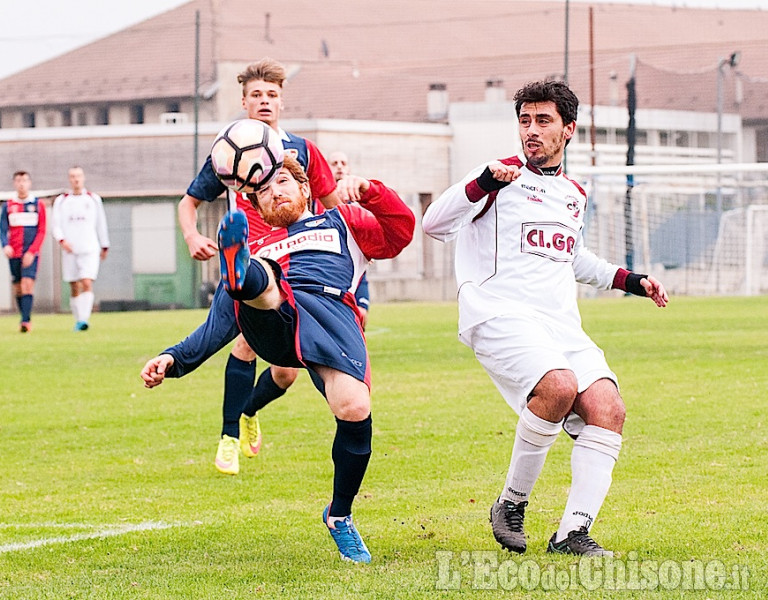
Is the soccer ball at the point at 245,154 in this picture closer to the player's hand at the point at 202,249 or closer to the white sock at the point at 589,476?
the player's hand at the point at 202,249

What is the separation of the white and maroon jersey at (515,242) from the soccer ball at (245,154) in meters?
0.79

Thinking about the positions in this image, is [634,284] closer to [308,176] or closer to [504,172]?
[504,172]

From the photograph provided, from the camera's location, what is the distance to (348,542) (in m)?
5.73

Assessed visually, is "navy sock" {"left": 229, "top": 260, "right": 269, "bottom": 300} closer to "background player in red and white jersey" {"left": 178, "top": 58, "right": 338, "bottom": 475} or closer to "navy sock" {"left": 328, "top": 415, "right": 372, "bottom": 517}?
"navy sock" {"left": 328, "top": 415, "right": 372, "bottom": 517}

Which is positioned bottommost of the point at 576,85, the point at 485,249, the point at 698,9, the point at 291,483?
the point at 291,483

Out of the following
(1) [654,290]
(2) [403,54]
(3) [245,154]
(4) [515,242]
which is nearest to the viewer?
(3) [245,154]

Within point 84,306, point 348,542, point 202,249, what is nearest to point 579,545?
point 348,542

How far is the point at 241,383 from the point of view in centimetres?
852

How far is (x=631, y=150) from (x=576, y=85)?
2395 cm

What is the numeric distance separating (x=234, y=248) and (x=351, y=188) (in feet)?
2.71

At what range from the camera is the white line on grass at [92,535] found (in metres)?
6.23

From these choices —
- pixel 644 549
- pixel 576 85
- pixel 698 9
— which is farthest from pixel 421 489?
pixel 698 9

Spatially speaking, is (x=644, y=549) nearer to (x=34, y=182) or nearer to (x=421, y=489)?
(x=421, y=489)

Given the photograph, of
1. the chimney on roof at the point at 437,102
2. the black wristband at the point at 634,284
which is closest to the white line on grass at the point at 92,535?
the black wristband at the point at 634,284
